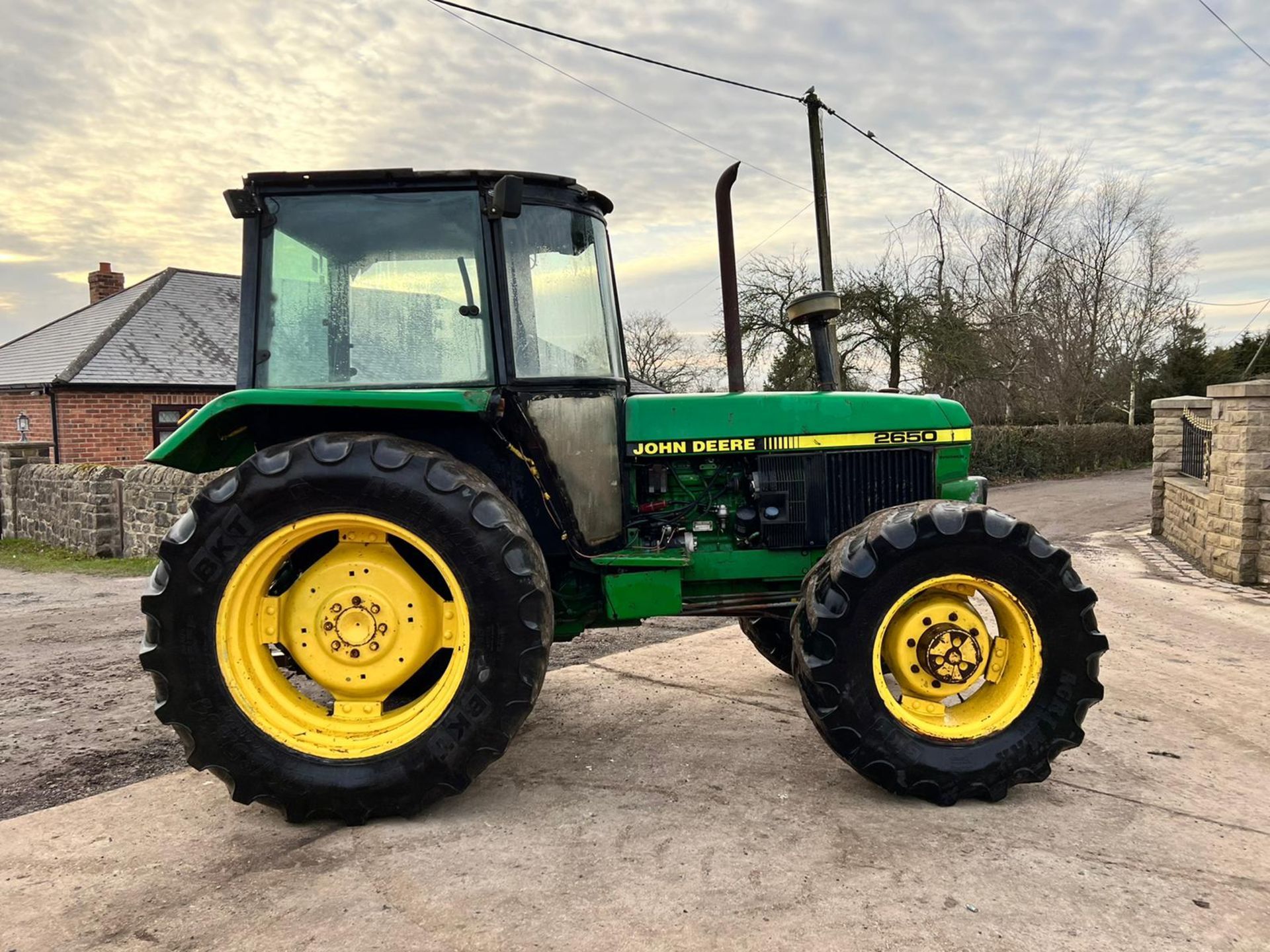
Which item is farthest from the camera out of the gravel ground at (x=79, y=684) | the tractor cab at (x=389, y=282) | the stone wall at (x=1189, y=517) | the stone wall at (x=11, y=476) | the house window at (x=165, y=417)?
the house window at (x=165, y=417)

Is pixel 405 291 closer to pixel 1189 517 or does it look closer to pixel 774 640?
pixel 774 640

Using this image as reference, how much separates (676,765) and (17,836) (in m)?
2.30

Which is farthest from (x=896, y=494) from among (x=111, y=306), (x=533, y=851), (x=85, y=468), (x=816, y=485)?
(x=111, y=306)

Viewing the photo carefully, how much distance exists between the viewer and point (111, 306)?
21.0m

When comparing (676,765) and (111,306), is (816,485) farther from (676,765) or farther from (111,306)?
(111,306)

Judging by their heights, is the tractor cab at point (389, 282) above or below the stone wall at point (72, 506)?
above

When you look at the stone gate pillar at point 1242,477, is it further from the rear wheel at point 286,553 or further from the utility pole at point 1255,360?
the utility pole at point 1255,360

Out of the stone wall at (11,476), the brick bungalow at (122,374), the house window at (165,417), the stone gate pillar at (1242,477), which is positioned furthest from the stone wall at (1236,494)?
the house window at (165,417)

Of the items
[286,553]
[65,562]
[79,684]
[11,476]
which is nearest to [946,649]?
[286,553]

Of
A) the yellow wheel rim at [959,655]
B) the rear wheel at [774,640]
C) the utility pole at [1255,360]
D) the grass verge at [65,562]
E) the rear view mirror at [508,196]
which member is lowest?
the grass verge at [65,562]

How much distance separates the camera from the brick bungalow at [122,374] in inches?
694

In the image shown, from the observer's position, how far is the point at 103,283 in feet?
78.3

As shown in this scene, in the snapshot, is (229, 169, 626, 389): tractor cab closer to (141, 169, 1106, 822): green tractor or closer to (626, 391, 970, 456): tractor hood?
(141, 169, 1106, 822): green tractor

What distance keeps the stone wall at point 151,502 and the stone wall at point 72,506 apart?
191 mm
